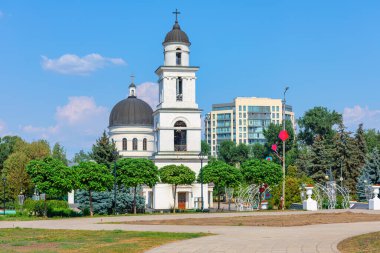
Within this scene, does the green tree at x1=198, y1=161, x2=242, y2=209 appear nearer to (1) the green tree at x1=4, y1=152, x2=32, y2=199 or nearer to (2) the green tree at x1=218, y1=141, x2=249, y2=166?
(1) the green tree at x1=4, y1=152, x2=32, y2=199

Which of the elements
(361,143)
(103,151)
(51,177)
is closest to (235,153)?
(361,143)

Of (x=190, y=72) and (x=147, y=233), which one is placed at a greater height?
(x=190, y=72)

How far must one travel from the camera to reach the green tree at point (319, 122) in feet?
358

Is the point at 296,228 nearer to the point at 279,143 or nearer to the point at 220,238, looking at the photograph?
the point at 220,238

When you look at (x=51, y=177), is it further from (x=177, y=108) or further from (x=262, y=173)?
(x=177, y=108)

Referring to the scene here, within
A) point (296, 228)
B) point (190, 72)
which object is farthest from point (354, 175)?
point (296, 228)

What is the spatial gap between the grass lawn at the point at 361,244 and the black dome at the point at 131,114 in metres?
63.3

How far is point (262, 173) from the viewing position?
56125 mm

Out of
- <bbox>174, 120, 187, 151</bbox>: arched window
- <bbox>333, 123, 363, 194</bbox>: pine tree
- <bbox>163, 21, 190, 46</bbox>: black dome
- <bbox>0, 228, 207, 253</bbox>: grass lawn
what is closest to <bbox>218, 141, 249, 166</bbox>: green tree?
<bbox>333, 123, 363, 194</bbox>: pine tree

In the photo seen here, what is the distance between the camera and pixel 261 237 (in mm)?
24047

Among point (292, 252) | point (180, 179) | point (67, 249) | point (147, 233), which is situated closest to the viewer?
point (292, 252)

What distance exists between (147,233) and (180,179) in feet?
104

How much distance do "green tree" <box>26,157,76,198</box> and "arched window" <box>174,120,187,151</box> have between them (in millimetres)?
21517

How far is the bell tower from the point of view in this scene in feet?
224
